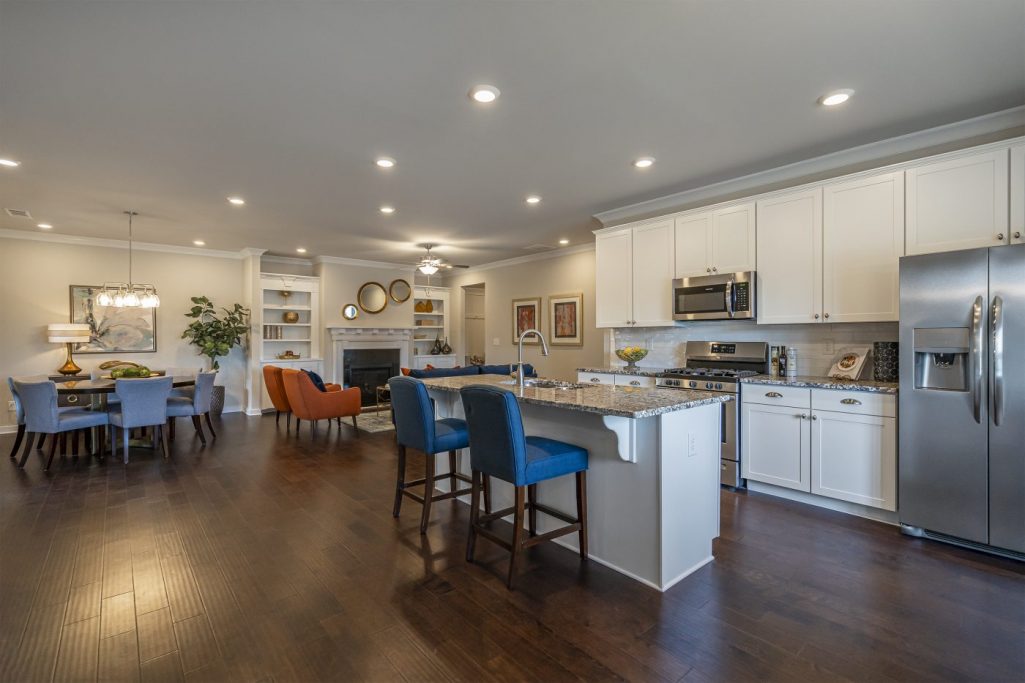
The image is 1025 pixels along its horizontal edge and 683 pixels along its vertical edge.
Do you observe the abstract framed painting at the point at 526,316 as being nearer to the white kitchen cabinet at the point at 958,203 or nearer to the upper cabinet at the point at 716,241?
the upper cabinet at the point at 716,241

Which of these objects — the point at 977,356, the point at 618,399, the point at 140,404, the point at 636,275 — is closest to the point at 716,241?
the point at 636,275

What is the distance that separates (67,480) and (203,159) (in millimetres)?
3051

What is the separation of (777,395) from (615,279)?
6.83 ft

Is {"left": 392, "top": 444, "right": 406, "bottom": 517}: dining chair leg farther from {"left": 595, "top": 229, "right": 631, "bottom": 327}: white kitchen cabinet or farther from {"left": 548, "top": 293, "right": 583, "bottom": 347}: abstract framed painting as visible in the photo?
{"left": 548, "top": 293, "right": 583, "bottom": 347}: abstract framed painting

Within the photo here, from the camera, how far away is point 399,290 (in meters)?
9.21

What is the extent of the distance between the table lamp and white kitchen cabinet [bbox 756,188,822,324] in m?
7.83

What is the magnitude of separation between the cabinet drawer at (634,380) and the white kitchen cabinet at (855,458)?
53.8 inches

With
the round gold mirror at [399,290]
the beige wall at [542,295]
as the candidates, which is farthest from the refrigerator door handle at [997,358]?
the round gold mirror at [399,290]

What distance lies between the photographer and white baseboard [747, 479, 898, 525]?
3.18m

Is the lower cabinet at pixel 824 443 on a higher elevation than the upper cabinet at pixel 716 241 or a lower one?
lower

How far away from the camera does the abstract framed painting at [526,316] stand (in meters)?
8.18

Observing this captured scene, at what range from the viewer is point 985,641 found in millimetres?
1942

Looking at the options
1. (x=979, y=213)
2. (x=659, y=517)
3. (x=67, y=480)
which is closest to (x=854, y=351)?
(x=979, y=213)

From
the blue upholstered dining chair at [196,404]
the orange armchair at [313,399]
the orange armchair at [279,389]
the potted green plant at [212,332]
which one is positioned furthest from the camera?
the potted green plant at [212,332]
